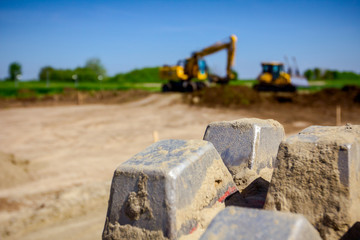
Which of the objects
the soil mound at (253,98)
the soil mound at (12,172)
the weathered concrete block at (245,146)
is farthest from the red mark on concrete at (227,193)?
the soil mound at (253,98)

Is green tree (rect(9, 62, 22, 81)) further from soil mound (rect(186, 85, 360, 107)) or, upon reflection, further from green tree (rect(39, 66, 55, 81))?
soil mound (rect(186, 85, 360, 107))

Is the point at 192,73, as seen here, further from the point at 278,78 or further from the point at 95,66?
the point at 95,66

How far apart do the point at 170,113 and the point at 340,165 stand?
16.1 m

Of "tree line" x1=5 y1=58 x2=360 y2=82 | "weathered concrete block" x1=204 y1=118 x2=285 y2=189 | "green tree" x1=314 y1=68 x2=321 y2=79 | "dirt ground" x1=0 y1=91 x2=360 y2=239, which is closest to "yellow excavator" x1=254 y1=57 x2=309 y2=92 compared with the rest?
"dirt ground" x1=0 y1=91 x2=360 y2=239

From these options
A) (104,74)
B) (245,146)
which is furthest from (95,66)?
(245,146)

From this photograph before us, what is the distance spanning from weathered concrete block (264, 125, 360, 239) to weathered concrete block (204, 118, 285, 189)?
493 millimetres

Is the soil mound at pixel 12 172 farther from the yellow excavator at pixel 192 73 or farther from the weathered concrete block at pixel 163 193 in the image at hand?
the yellow excavator at pixel 192 73

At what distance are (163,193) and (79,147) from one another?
1038 centimetres

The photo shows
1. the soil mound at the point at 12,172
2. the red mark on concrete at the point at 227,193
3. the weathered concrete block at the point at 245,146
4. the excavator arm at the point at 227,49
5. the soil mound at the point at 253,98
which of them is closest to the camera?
the red mark on concrete at the point at 227,193

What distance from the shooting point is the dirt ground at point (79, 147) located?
523cm

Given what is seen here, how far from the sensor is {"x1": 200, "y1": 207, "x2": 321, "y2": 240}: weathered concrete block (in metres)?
1.18

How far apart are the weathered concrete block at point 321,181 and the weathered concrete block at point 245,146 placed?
49 centimetres

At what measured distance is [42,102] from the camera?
24.7 m

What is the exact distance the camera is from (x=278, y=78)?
23484mm
